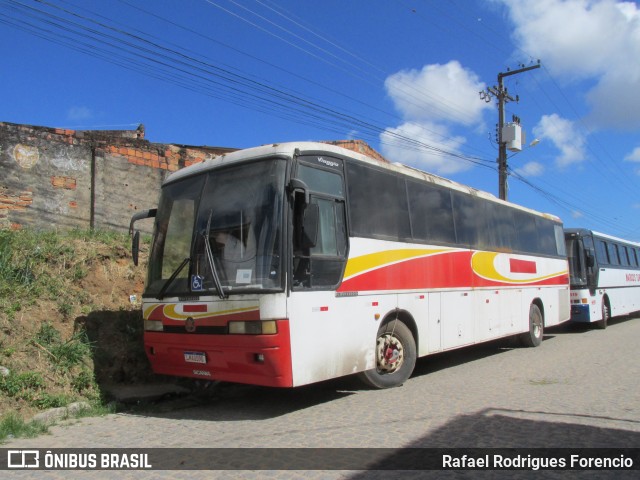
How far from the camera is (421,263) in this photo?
28.9ft

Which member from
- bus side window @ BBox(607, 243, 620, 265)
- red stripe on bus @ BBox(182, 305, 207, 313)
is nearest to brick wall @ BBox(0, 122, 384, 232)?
red stripe on bus @ BBox(182, 305, 207, 313)

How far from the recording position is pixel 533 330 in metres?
13.2

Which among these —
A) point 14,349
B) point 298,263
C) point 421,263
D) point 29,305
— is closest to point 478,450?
point 298,263

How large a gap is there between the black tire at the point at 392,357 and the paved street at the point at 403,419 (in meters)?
0.17

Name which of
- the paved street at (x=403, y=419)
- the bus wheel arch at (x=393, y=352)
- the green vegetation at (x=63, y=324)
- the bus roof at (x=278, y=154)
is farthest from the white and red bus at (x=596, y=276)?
the green vegetation at (x=63, y=324)

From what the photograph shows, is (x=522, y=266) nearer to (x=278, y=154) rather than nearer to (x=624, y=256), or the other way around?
(x=278, y=154)

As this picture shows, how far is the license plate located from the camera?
6664mm

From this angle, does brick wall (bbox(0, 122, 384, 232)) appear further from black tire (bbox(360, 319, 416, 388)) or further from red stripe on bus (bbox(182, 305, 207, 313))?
black tire (bbox(360, 319, 416, 388))

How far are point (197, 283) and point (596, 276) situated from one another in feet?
49.1

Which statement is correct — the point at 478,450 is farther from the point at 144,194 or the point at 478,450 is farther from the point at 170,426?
the point at 144,194

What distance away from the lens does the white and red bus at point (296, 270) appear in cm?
625

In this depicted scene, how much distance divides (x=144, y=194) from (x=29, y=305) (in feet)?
17.5

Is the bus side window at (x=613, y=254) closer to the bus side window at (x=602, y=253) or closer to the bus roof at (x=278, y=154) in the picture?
the bus side window at (x=602, y=253)

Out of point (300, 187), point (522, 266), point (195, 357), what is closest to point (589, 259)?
point (522, 266)
